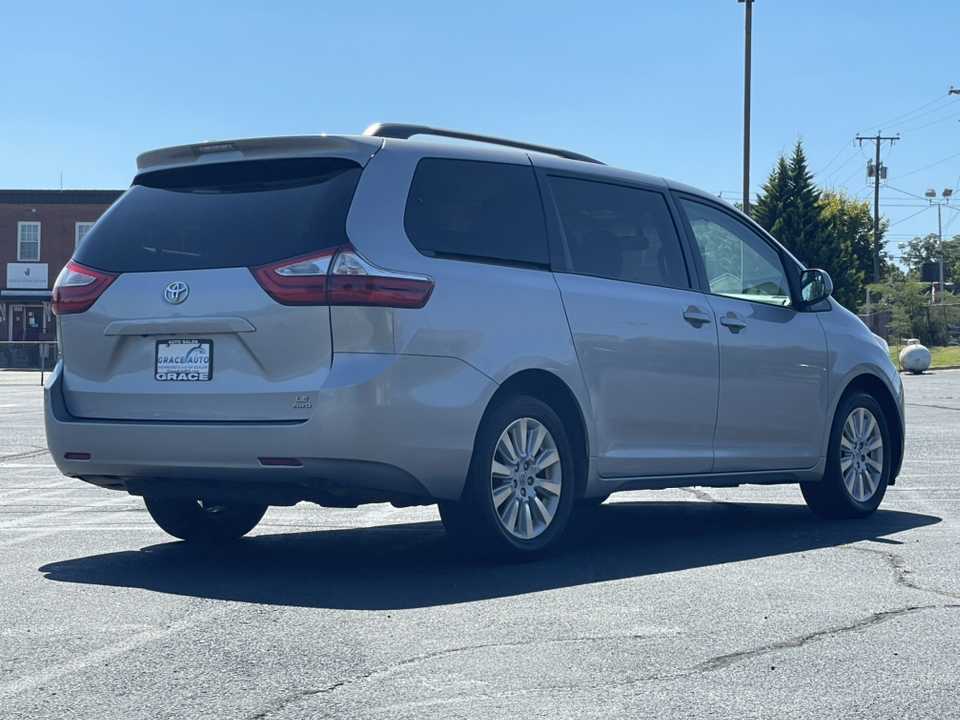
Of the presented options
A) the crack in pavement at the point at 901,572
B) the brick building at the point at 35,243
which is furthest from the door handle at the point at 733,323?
the brick building at the point at 35,243

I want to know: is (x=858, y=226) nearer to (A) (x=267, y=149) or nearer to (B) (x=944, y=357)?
(B) (x=944, y=357)

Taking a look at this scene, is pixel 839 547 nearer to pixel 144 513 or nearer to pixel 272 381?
pixel 272 381

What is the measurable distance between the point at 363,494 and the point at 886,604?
2.20 m

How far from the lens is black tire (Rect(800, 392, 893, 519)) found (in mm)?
8242

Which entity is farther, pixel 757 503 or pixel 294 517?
pixel 757 503

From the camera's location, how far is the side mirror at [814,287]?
823cm

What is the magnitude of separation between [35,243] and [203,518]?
5103cm

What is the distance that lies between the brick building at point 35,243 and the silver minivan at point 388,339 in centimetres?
5002

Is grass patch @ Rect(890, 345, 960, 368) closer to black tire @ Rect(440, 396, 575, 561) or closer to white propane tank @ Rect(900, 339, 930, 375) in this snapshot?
white propane tank @ Rect(900, 339, 930, 375)

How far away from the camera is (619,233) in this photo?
7098mm

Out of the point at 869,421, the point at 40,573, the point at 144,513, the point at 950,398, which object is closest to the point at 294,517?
the point at 144,513

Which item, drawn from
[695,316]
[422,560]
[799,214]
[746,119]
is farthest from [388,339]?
[799,214]

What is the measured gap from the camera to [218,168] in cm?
618

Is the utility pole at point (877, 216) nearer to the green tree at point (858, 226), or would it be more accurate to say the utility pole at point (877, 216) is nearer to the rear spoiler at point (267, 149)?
the green tree at point (858, 226)
